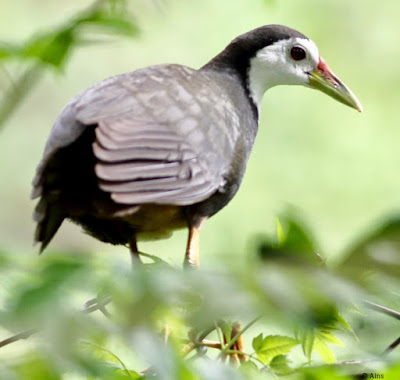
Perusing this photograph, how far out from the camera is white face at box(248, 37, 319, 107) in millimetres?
2557

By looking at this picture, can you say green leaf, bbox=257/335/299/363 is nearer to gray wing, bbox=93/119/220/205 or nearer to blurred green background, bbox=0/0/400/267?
gray wing, bbox=93/119/220/205

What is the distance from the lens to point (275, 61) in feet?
8.44

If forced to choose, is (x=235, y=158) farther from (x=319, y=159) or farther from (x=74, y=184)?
(x=319, y=159)

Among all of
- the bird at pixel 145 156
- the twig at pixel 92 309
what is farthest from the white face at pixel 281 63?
the twig at pixel 92 309

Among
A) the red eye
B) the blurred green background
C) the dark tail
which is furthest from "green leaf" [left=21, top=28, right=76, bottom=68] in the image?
the blurred green background

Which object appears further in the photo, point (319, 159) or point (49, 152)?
point (319, 159)

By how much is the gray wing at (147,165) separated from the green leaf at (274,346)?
35 cm

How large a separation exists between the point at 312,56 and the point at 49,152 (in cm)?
122

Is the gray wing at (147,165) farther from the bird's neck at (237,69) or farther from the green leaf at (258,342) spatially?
the bird's neck at (237,69)

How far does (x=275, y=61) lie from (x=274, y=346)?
138 cm

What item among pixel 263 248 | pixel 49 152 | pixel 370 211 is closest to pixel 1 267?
pixel 263 248

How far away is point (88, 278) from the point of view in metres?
0.56

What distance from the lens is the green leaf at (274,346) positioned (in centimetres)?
135

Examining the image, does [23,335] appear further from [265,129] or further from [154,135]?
[265,129]
